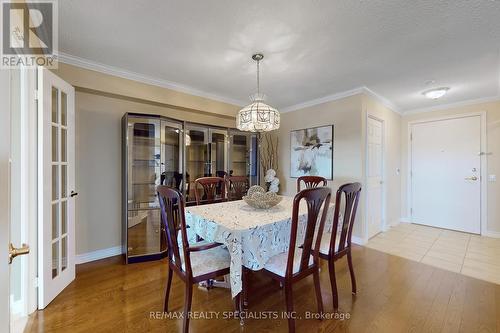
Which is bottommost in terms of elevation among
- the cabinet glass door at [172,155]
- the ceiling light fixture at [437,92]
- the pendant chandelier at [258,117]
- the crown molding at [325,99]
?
the cabinet glass door at [172,155]

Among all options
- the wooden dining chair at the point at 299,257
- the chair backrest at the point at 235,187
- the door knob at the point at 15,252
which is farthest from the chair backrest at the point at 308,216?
the chair backrest at the point at 235,187

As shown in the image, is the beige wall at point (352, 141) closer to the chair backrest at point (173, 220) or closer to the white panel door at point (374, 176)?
the white panel door at point (374, 176)

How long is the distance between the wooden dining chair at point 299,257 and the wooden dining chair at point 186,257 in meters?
0.38

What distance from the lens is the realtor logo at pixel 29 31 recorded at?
1517 millimetres

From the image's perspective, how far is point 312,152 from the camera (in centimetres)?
400

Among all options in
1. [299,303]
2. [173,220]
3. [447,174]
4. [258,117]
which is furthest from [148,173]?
[447,174]

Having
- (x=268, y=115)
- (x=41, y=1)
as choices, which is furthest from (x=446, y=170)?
(x=41, y=1)

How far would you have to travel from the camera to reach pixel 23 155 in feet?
5.83

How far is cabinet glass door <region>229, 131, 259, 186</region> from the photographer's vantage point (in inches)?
157

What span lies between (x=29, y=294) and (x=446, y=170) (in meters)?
5.89

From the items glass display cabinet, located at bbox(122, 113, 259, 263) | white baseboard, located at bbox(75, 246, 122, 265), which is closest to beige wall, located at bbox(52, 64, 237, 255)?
white baseboard, located at bbox(75, 246, 122, 265)

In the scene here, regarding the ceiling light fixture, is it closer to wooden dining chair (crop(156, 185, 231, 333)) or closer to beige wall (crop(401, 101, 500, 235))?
beige wall (crop(401, 101, 500, 235))

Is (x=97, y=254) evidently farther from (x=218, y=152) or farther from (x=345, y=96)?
(x=345, y=96)

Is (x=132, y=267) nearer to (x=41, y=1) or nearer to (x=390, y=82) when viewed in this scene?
(x=41, y=1)
